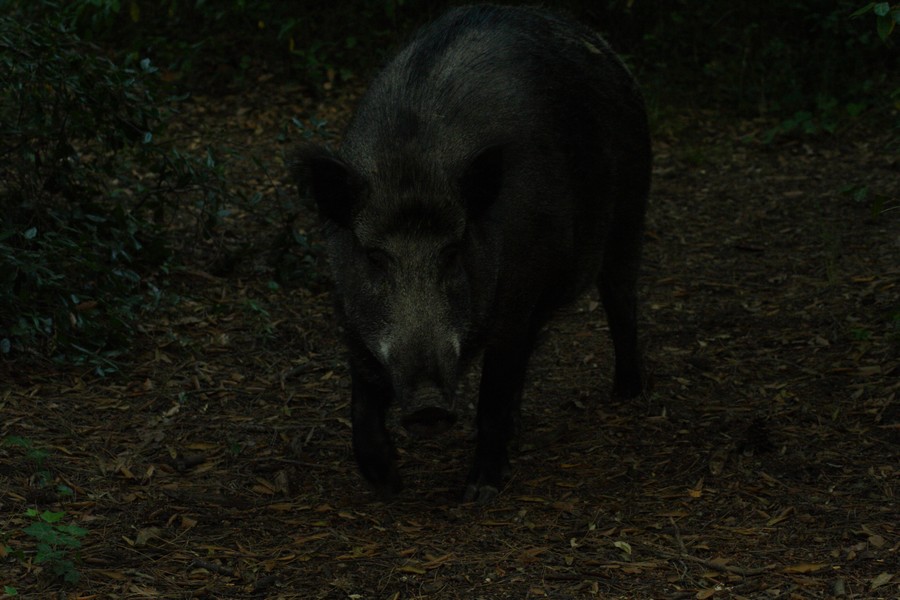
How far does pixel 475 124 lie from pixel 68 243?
2276 millimetres

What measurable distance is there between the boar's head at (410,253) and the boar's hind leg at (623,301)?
1.56m

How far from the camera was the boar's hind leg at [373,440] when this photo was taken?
488 cm

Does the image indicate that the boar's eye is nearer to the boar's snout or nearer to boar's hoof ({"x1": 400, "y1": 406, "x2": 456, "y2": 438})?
the boar's snout

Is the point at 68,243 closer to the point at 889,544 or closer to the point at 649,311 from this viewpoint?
the point at 649,311

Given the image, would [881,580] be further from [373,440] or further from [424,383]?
[373,440]

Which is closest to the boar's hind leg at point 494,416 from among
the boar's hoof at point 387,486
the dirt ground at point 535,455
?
the dirt ground at point 535,455

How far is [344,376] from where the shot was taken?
6199 millimetres

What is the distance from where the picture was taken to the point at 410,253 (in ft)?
14.5

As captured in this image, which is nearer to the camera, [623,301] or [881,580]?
[881,580]

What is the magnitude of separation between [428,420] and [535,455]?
1.35m

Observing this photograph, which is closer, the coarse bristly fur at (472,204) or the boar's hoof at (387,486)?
the coarse bristly fur at (472,204)

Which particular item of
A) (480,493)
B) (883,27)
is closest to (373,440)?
(480,493)

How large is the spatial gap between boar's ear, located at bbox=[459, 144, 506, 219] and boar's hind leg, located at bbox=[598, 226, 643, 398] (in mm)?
Result: 1652

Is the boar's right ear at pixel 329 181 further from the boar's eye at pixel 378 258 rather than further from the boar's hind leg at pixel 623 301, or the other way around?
the boar's hind leg at pixel 623 301
